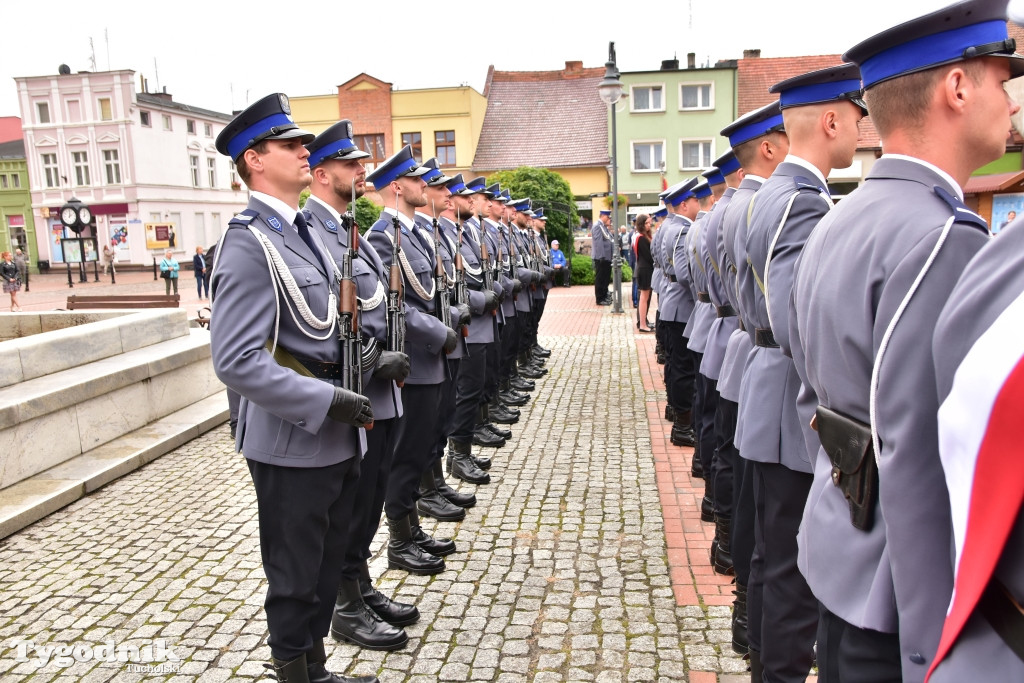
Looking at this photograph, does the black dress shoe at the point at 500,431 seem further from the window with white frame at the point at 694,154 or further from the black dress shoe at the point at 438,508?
the window with white frame at the point at 694,154

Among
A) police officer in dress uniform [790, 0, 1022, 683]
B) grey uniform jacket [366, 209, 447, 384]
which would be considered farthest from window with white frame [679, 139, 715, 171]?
police officer in dress uniform [790, 0, 1022, 683]

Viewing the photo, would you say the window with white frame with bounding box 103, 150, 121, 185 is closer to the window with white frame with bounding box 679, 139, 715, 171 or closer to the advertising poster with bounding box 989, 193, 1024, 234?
the window with white frame with bounding box 679, 139, 715, 171

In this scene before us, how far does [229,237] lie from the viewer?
9.95ft

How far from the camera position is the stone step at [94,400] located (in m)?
5.92

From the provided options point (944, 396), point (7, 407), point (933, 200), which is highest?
point (933, 200)

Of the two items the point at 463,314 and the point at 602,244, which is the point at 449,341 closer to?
the point at 463,314

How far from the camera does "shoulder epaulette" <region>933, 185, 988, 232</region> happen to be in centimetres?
169

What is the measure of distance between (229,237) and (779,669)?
2.51m

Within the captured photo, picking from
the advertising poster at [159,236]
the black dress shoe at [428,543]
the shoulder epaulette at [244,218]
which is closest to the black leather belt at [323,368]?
the shoulder epaulette at [244,218]

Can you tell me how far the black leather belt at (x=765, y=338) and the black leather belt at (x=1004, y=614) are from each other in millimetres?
1938

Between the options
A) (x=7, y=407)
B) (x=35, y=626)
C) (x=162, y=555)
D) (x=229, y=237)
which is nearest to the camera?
(x=229, y=237)

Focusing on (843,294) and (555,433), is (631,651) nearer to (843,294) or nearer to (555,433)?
(843,294)

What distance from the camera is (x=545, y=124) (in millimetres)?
43375

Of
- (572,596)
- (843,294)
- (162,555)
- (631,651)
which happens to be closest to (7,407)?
(162,555)
